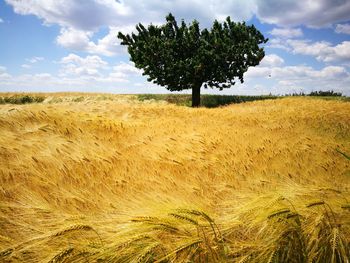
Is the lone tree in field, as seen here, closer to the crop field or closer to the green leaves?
the green leaves

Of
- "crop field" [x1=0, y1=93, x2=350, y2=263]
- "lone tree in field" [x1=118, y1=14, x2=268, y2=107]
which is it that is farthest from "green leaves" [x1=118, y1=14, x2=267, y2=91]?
"crop field" [x1=0, y1=93, x2=350, y2=263]

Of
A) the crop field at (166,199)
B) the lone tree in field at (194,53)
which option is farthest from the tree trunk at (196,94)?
the crop field at (166,199)

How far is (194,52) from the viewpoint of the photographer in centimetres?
2136

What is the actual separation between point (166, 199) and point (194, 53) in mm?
19887

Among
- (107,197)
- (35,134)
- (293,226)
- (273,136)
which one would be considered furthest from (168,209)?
(273,136)

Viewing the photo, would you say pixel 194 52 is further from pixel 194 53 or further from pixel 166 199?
pixel 166 199

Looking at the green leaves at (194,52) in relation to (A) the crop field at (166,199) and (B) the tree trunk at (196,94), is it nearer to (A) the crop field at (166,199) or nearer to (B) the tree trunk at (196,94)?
(B) the tree trunk at (196,94)

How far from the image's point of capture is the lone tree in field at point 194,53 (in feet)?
67.1

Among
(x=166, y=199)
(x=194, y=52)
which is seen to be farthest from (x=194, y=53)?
(x=166, y=199)

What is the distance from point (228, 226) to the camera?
1915 mm

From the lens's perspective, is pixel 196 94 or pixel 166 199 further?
pixel 196 94

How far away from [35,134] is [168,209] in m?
2.67

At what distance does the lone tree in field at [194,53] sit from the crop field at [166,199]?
1678cm

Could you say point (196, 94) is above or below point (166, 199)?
above
